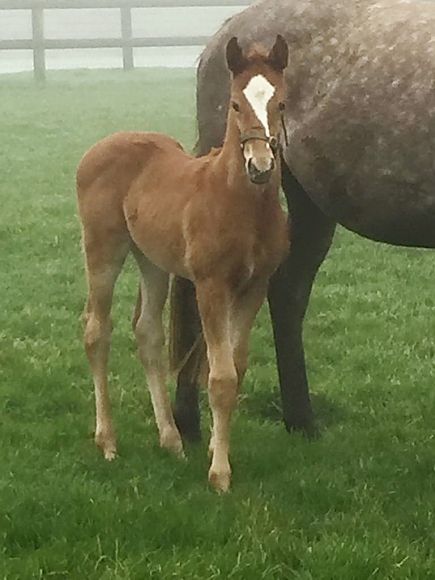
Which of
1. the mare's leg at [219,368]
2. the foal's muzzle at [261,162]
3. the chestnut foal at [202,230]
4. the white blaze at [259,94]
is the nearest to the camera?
the foal's muzzle at [261,162]

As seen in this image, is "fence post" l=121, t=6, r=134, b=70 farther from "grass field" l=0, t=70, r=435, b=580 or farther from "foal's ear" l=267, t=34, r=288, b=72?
"foal's ear" l=267, t=34, r=288, b=72

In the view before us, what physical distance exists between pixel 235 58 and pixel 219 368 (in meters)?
1.12

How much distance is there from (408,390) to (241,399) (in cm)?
83

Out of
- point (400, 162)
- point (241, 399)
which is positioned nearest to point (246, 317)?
point (400, 162)

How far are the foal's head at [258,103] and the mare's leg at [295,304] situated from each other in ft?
4.42

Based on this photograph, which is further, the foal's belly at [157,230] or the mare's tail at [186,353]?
the mare's tail at [186,353]

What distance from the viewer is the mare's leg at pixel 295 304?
5.07 meters

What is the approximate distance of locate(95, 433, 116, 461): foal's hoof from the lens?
14.9 ft

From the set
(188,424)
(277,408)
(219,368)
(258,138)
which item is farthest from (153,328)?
(258,138)

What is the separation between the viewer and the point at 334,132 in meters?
4.56

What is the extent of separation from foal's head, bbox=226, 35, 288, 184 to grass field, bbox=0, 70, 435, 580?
1201 mm

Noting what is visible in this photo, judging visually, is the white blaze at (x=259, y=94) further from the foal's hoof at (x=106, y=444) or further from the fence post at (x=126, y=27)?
the fence post at (x=126, y=27)

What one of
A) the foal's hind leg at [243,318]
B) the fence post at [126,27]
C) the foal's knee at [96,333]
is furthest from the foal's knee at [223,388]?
the fence post at [126,27]

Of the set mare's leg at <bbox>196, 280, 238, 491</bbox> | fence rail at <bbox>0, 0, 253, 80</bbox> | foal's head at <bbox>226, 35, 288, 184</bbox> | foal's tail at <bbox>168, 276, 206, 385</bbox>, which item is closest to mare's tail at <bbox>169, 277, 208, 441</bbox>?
foal's tail at <bbox>168, 276, 206, 385</bbox>
